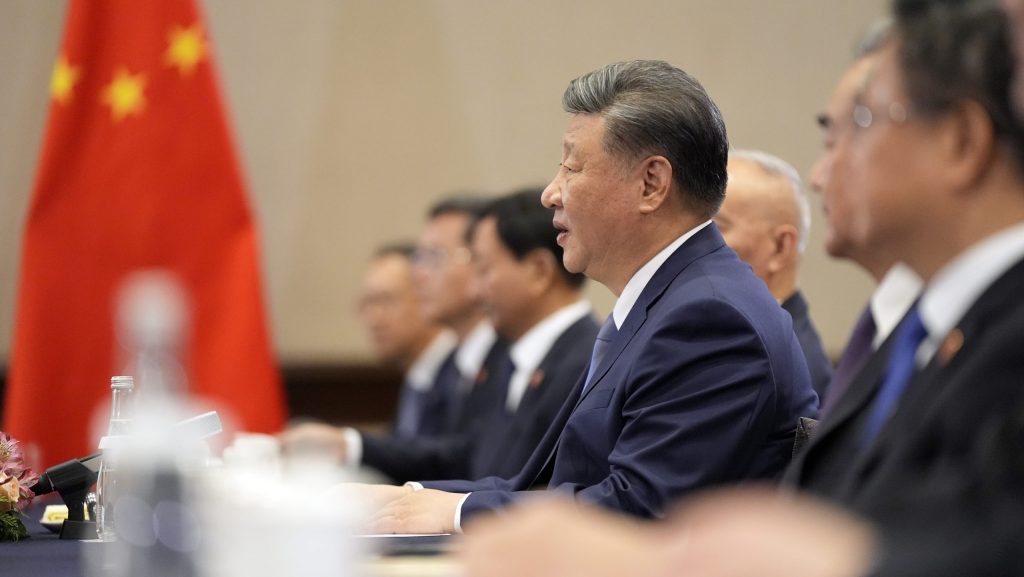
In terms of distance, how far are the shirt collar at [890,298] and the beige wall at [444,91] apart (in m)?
4.15

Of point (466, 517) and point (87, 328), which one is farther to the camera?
point (87, 328)

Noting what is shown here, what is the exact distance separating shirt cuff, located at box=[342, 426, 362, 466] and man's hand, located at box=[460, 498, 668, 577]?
3350 mm

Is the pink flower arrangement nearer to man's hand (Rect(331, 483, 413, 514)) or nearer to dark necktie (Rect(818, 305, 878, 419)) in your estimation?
man's hand (Rect(331, 483, 413, 514))

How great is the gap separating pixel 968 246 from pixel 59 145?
171 inches

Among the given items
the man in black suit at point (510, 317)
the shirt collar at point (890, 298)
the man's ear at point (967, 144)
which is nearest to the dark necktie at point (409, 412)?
the man in black suit at point (510, 317)

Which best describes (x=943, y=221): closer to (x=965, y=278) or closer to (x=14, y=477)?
(x=965, y=278)

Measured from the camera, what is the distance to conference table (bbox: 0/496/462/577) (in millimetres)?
1428

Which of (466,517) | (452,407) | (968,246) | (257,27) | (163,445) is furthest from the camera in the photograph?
(257,27)

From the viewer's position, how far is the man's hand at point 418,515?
2361 mm

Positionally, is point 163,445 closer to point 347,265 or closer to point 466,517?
point 466,517

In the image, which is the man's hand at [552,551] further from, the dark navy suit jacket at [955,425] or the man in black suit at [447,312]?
the man in black suit at [447,312]

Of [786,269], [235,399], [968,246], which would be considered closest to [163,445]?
[968,246]

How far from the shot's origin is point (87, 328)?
16.8ft

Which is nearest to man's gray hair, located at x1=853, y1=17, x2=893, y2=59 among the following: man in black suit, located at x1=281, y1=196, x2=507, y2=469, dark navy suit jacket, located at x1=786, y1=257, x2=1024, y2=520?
dark navy suit jacket, located at x1=786, y1=257, x2=1024, y2=520
